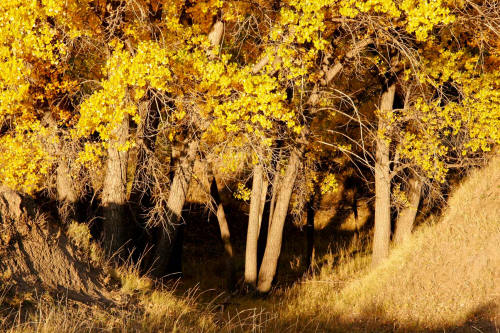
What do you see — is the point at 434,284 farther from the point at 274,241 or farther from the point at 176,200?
the point at 176,200

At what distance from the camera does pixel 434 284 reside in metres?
10.9

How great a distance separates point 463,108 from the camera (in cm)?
1173

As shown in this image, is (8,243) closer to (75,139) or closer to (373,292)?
(75,139)

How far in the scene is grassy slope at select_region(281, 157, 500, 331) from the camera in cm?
1006

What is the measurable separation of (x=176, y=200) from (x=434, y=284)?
5726 mm

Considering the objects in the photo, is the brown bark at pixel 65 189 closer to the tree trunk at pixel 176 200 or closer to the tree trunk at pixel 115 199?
the tree trunk at pixel 115 199

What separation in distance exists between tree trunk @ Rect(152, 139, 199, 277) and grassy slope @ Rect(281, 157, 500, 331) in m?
3.01

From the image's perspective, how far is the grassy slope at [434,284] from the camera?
10062mm

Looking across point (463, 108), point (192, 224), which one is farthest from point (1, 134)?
point (192, 224)

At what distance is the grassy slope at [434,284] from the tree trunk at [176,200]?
119 inches

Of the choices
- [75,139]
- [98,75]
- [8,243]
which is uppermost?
[98,75]

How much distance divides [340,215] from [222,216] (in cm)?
1211

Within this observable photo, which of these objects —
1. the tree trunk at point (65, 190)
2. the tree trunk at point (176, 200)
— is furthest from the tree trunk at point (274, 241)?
the tree trunk at point (65, 190)

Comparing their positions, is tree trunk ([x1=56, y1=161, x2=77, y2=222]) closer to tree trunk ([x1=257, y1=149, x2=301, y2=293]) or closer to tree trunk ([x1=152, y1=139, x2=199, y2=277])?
tree trunk ([x1=152, y1=139, x2=199, y2=277])
